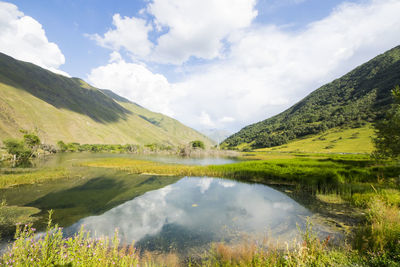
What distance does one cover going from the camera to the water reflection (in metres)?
15.0

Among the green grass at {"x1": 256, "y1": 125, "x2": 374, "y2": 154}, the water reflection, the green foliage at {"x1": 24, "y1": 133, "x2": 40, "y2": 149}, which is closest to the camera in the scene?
the water reflection

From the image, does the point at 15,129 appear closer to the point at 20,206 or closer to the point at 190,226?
the point at 20,206

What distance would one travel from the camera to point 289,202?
2388 cm

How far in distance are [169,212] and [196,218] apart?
3.81 metres

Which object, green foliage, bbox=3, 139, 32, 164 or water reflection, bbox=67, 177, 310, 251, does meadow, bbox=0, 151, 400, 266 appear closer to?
water reflection, bbox=67, 177, 310, 251

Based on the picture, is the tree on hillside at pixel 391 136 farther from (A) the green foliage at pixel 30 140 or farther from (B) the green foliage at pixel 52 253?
(A) the green foliage at pixel 30 140

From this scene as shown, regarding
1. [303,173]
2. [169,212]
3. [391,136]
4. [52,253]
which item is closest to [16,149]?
[169,212]

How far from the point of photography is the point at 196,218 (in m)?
19.4

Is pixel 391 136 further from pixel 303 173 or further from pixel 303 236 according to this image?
pixel 303 236

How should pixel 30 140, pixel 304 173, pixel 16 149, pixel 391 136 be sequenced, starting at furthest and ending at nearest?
pixel 30 140, pixel 16 149, pixel 304 173, pixel 391 136

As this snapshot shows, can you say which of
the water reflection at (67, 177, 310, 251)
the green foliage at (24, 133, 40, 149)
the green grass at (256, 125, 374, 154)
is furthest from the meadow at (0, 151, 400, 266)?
the green grass at (256, 125, 374, 154)

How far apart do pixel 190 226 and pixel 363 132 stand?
190m

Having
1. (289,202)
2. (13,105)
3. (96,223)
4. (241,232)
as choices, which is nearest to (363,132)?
(289,202)

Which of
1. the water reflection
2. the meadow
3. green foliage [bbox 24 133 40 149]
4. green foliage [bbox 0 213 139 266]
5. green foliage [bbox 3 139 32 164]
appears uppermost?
green foliage [bbox 24 133 40 149]
